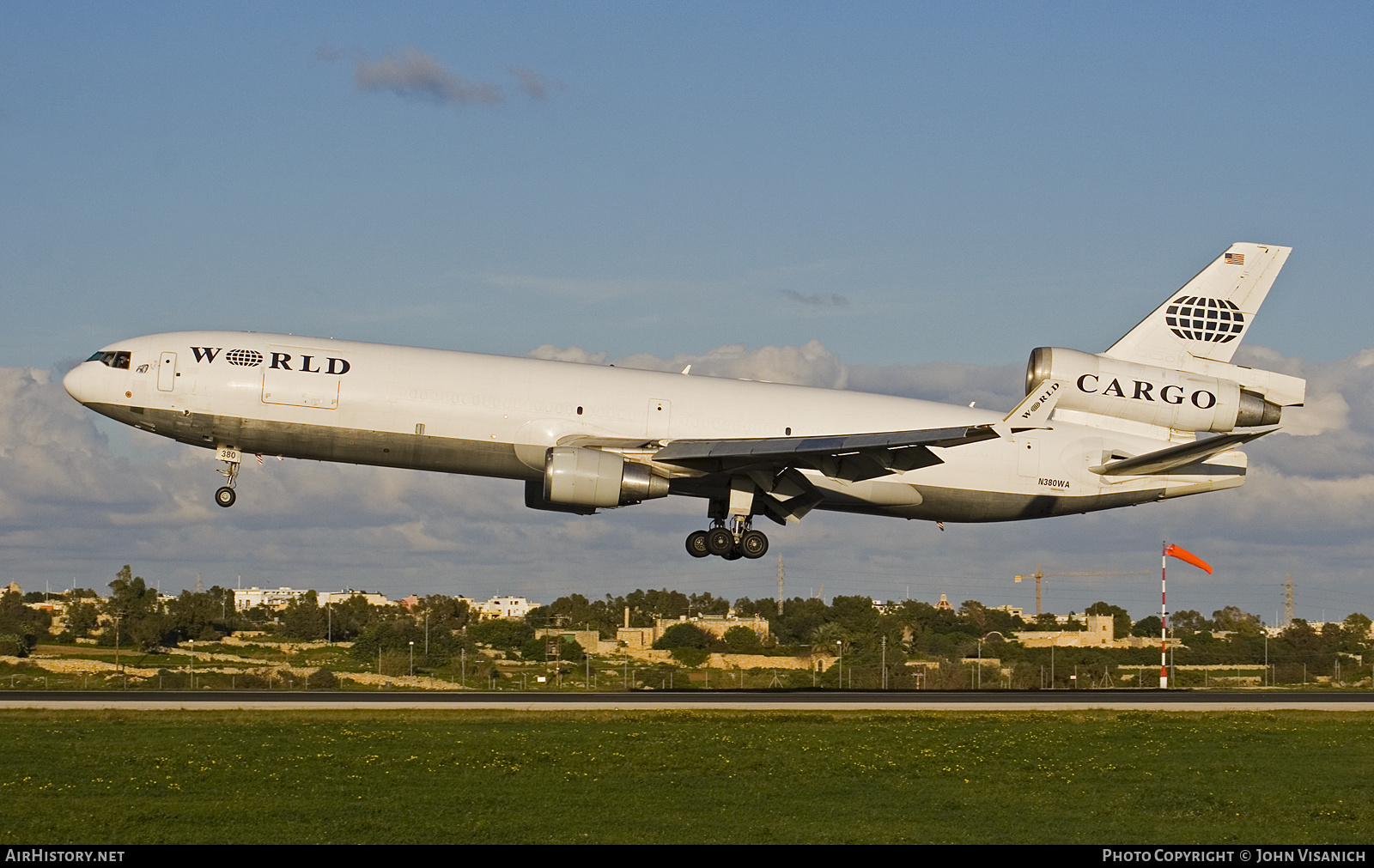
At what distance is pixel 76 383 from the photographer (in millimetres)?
40656

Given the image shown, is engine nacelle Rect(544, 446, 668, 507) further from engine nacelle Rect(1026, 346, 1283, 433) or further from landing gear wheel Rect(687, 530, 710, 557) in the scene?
engine nacelle Rect(1026, 346, 1283, 433)

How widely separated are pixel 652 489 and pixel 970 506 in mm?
10795

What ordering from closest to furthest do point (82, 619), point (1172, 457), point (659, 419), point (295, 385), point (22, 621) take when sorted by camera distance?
1. point (295, 385)
2. point (659, 419)
3. point (1172, 457)
4. point (22, 621)
5. point (82, 619)

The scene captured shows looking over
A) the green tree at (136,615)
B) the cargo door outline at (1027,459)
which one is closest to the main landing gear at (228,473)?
the cargo door outline at (1027,459)

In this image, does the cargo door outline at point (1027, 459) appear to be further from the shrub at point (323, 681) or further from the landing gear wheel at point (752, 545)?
the shrub at point (323, 681)

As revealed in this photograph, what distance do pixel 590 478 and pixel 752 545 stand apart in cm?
657

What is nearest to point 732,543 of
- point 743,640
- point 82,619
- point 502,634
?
point 743,640

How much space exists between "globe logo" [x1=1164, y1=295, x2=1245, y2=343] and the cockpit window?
32.1 m

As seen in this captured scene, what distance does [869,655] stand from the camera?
84.9 meters

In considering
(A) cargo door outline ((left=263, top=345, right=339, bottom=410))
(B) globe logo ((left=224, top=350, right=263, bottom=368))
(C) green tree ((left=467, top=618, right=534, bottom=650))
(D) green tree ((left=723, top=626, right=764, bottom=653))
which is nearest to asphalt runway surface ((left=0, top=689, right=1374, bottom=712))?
(A) cargo door outline ((left=263, top=345, right=339, bottom=410))

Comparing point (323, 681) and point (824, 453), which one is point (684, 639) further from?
point (824, 453)
